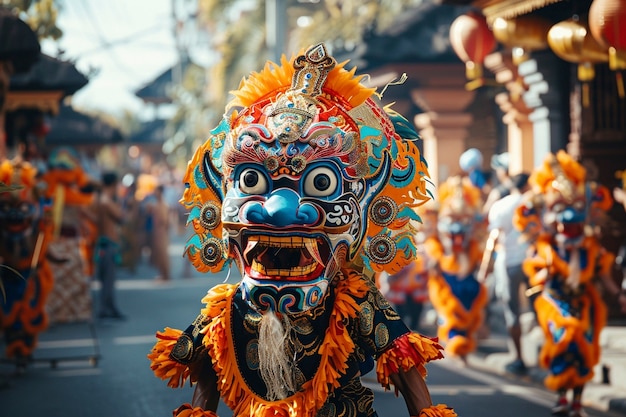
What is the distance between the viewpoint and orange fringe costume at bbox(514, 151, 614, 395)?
8.21 meters

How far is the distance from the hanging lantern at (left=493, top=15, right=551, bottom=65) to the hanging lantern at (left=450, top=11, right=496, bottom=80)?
0.49 meters

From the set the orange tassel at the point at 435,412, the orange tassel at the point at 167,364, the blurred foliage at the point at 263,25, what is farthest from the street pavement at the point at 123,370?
the blurred foliage at the point at 263,25

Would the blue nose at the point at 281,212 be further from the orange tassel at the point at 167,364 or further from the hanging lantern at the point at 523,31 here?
the hanging lantern at the point at 523,31

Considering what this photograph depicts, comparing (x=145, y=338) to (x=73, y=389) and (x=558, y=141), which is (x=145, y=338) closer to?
(x=73, y=389)

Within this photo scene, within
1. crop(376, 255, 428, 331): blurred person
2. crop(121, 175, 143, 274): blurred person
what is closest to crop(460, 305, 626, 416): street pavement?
crop(376, 255, 428, 331): blurred person

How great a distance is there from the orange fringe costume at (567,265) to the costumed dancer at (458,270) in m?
2.26

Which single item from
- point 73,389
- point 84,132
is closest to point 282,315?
point 73,389

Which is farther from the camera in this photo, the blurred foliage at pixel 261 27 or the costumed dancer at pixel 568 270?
Result: the blurred foliage at pixel 261 27

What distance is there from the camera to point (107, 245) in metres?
14.3

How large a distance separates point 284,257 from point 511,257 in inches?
240

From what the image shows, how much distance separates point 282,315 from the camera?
4488 millimetres

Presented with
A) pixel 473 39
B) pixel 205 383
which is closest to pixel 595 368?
pixel 473 39

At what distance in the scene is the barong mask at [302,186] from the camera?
14.6 ft

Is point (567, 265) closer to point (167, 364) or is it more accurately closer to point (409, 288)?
point (409, 288)
